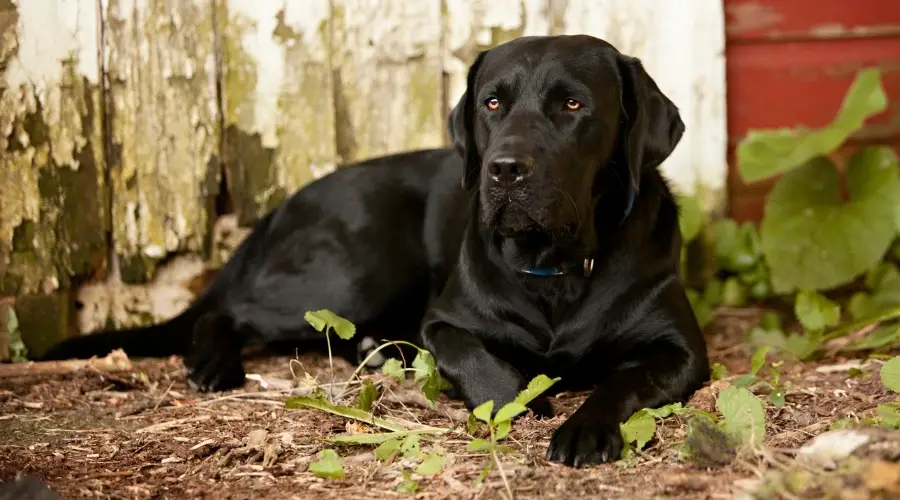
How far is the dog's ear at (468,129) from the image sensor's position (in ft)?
9.29

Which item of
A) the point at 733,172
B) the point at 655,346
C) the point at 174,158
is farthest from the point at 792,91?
the point at 174,158

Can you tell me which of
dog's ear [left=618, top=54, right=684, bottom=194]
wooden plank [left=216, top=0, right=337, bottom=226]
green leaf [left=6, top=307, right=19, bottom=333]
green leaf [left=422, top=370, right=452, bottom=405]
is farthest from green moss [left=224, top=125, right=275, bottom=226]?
dog's ear [left=618, top=54, right=684, bottom=194]

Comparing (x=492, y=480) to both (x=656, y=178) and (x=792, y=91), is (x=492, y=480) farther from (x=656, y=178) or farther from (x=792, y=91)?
(x=792, y=91)

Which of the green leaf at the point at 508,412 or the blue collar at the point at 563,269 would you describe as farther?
the blue collar at the point at 563,269

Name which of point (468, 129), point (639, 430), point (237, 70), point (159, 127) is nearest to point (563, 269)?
point (468, 129)

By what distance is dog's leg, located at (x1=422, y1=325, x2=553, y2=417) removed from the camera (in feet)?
7.92

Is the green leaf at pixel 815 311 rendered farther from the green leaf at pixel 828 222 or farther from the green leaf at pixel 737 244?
the green leaf at pixel 737 244

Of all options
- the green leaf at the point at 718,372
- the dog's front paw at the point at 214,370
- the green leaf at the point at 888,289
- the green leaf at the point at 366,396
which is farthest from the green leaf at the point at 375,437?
the green leaf at the point at 888,289

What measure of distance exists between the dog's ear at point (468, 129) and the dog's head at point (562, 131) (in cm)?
4

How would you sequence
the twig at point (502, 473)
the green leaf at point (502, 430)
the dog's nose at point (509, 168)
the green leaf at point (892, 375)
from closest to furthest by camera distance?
the twig at point (502, 473) → the green leaf at point (502, 430) → the green leaf at point (892, 375) → the dog's nose at point (509, 168)

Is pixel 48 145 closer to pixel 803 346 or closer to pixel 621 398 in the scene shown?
pixel 621 398

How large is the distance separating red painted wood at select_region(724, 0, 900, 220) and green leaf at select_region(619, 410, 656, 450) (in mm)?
2056

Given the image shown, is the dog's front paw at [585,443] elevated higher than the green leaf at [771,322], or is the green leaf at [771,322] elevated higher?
the dog's front paw at [585,443]

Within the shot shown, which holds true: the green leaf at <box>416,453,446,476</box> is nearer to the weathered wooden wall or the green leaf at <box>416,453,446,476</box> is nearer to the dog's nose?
the dog's nose
